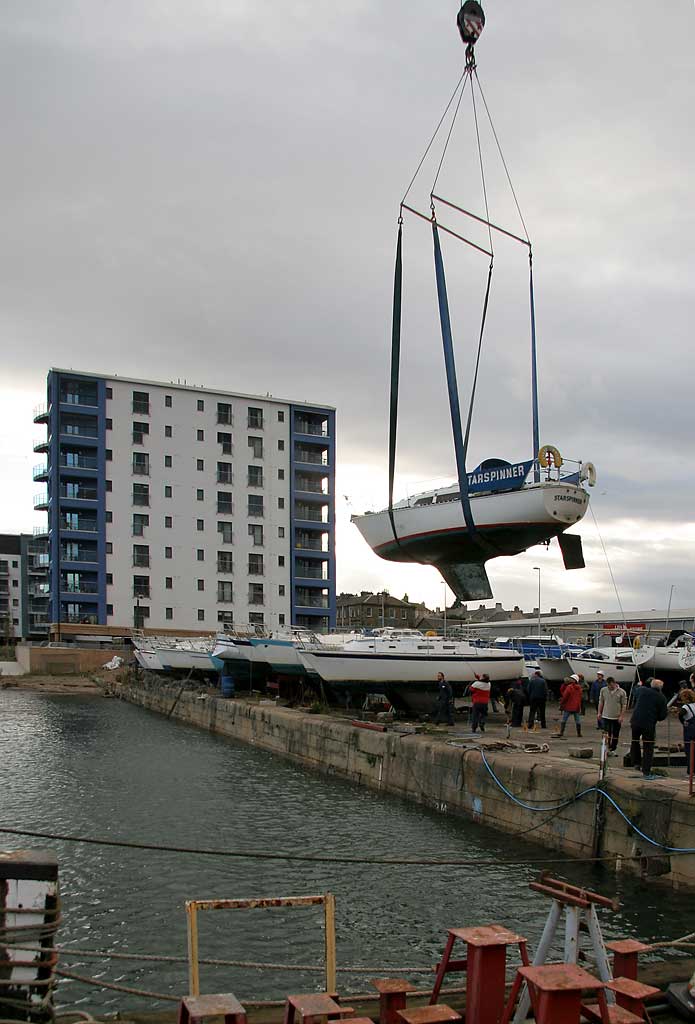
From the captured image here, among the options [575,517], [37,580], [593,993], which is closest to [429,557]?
[575,517]

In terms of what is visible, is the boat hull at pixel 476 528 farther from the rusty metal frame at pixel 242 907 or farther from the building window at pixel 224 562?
the building window at pixel 224 562

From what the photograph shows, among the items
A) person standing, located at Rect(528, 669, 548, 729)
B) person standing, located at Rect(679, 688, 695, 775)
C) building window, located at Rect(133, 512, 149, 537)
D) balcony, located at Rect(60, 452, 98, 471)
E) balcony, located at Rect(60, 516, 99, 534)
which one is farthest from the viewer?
building window, located at Rect(133, 512, 149, 537)

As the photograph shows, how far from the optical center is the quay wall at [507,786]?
37.0 ft

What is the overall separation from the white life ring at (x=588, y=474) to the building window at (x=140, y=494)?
52.0 meters

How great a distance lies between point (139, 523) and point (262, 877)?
58690mm

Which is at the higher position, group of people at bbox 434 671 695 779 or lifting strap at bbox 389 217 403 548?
lifting strap at bbox 389 217 403 548

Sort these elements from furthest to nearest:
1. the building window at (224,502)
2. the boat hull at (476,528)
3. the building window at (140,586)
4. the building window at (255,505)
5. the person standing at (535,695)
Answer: the building window at (255,505) < the building window at (224,502) < the building window at (140,586) < the boat hull at (476,528) < the person standing at (535,695)

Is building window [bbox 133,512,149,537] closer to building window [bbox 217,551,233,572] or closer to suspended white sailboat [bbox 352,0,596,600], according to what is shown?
building window [bbox 217,551,233,572]

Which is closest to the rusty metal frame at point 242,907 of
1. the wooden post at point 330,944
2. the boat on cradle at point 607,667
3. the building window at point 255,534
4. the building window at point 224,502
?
the wooden post at point 330,944

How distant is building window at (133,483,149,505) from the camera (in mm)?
69062

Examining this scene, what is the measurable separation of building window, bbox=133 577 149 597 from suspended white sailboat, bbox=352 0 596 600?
153 ft

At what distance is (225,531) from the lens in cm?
7238

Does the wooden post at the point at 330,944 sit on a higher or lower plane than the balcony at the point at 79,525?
lower

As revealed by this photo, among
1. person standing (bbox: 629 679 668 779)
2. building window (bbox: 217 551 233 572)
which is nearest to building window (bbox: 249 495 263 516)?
building window (bbox: 217 551 233 572)
